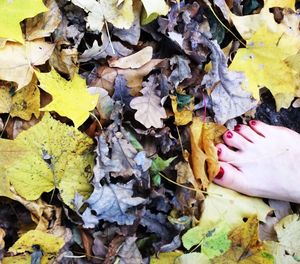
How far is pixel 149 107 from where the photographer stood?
4.47ft

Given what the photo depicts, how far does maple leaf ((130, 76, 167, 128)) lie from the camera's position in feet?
4.40

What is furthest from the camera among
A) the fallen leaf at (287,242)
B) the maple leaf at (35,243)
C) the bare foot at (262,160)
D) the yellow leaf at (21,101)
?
the bare foot at (262,160)

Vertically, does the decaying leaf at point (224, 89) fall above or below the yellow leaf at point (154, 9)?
below

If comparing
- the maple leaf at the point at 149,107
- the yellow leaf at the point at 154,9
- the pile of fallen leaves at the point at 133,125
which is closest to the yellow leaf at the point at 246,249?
the pile of fallen leaves at the point at 133,125

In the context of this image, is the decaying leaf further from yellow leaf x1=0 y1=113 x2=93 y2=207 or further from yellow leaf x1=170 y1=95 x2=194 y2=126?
yellow leaf x1=0 y1=113 x2=93 y2=207

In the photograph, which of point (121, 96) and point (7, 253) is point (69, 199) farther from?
point (121, 96)

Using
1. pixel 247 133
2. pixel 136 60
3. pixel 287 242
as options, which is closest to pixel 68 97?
pixel 136 60

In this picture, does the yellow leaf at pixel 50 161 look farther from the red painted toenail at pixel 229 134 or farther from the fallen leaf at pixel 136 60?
the red painted toenail at pixel 229 134

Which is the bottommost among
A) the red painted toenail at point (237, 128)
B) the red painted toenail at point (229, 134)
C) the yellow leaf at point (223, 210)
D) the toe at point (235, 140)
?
the yellow leaf at point (223, 210)

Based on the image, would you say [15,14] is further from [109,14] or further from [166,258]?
[166,258]

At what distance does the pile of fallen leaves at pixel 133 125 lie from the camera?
1259 millimetres

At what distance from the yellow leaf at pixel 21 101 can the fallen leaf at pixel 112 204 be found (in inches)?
10.1

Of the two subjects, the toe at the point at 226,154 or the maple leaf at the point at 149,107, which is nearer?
the maple leaf at the point at 149,107

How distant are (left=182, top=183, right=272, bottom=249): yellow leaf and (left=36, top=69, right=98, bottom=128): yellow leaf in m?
0.41
